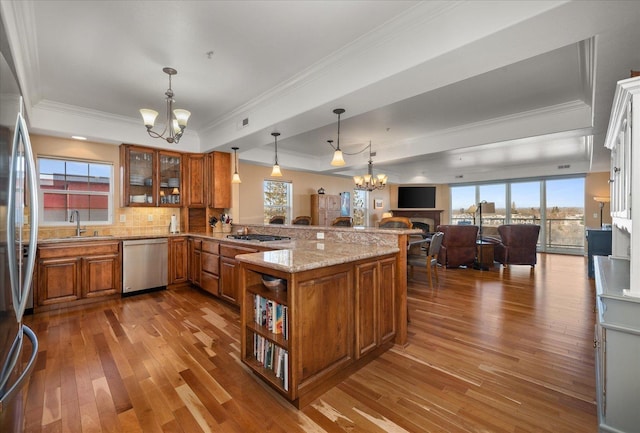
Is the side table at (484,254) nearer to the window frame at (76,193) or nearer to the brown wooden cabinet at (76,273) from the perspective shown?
the brown wooden cabinet at (76,273)

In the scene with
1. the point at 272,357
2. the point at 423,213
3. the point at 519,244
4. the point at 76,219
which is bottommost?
the point at 272,357

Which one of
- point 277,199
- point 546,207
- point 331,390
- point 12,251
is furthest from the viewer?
point 546,207

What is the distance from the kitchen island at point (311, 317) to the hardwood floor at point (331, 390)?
133 mm

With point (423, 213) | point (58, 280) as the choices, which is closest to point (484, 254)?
point (423, 213)

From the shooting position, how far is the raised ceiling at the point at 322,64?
195 centimetres

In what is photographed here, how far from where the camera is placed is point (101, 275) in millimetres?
3965

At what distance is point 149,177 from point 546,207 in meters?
10.8

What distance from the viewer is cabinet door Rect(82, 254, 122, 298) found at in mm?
3844

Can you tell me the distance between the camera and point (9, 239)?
1.19 m

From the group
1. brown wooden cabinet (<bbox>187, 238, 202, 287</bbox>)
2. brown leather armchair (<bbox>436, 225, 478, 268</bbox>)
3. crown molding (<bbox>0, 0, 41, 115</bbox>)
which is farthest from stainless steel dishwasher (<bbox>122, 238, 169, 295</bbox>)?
brown leather armchair (<bbox>436, 225, 478, 268</bbox>)

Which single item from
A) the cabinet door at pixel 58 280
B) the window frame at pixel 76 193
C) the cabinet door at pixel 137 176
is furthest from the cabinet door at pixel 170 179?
the cabinet door at pixel 58 280

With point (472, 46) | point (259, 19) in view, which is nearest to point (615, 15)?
point (472, 46)

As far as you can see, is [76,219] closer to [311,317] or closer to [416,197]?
[311,317]

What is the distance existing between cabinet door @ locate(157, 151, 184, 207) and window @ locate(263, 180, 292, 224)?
2.35m
